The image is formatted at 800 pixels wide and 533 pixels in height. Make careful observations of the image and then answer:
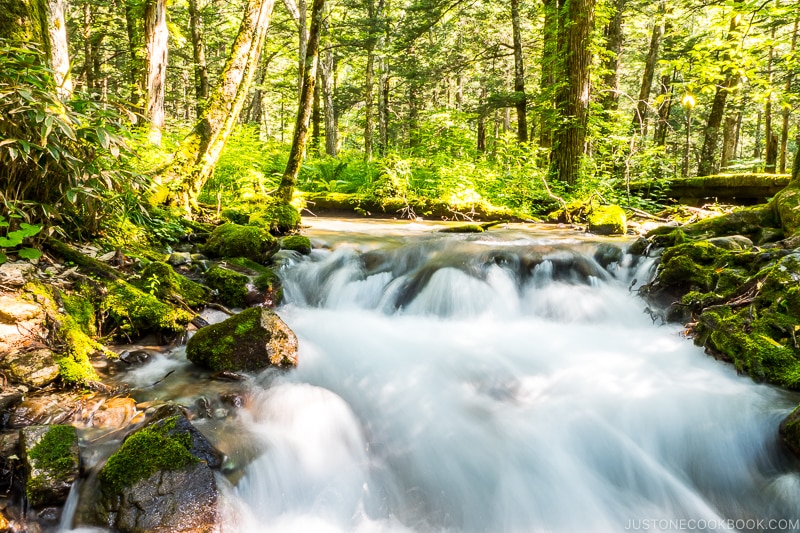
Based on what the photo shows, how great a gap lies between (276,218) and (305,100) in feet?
6.26

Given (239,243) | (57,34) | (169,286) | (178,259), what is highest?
(57,34)

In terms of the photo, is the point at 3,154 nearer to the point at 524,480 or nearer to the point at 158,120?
the point at 524,480

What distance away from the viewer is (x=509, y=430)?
11.8 ft

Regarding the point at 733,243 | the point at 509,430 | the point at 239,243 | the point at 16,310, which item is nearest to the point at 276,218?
the point at 239,243

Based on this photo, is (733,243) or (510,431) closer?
(510,431)

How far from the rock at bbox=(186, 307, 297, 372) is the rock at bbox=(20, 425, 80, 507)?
4.31 ft

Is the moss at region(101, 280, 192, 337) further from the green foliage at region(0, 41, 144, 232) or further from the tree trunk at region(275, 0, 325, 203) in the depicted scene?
the tree trunk at region(275, 0, 325, 203)

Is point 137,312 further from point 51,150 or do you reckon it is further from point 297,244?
point 297,244

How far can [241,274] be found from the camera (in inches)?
214

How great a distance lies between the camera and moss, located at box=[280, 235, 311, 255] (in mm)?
6734

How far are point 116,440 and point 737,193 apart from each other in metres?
12.2

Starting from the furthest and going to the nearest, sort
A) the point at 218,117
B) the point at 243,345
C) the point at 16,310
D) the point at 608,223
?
the point at 608,223
the point at 218,117
the point at 243,345
the point at 16,310

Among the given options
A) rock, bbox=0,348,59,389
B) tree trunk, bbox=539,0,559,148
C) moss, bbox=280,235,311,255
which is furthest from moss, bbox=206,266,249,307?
tree trunk, bbox=539,0,559,148

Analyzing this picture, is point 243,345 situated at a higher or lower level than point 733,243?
lower
